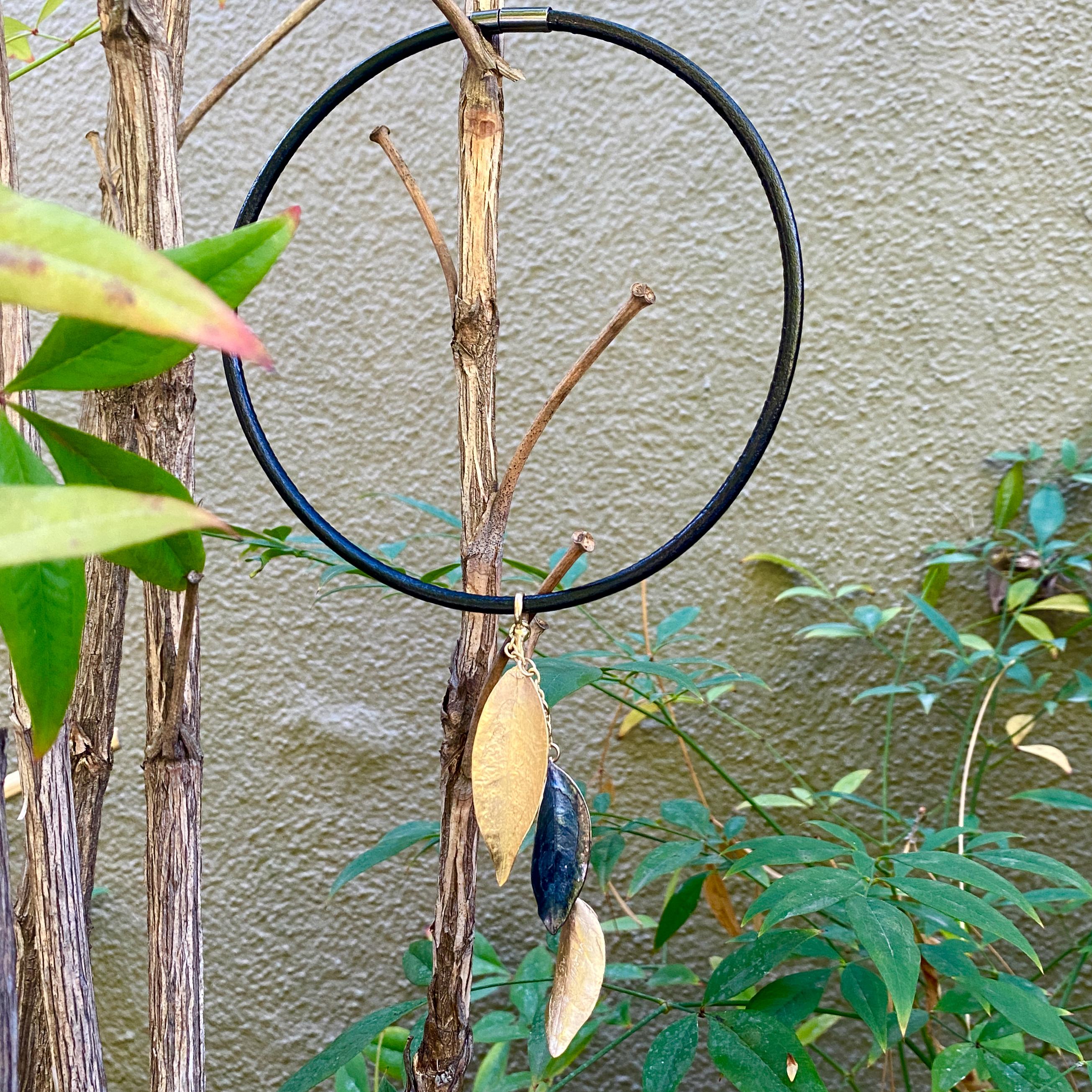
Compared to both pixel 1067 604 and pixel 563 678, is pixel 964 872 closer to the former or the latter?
pixel 563 678

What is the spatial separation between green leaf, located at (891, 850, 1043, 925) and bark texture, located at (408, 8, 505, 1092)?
0.53 ft

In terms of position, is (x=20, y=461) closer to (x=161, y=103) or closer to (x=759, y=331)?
(x=161, y=103)

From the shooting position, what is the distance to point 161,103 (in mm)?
321

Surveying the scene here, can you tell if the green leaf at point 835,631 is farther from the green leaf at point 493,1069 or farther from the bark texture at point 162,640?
the bark texture at point 162,640

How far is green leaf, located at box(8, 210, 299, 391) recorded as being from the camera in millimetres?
183

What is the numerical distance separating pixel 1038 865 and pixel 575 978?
0.20m

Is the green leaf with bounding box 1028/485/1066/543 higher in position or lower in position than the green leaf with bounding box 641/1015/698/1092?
higher

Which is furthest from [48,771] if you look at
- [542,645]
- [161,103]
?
[542,645]

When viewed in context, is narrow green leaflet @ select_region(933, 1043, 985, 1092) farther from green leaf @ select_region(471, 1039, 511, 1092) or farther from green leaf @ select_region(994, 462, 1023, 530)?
green leaf @ select_region(994, 462, 1023, 530)

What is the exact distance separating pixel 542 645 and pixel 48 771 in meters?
0.47

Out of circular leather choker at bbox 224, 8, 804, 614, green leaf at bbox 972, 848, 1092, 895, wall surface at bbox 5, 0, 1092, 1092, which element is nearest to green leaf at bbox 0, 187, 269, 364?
circular leather choker at bbox 224, 8, 804, 614

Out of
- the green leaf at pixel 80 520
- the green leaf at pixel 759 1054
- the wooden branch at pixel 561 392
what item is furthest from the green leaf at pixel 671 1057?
the green leaf at pixel 80 520

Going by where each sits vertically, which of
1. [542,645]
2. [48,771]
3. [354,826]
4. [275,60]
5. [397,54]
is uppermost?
[275,60]

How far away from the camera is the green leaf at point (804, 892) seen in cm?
31
